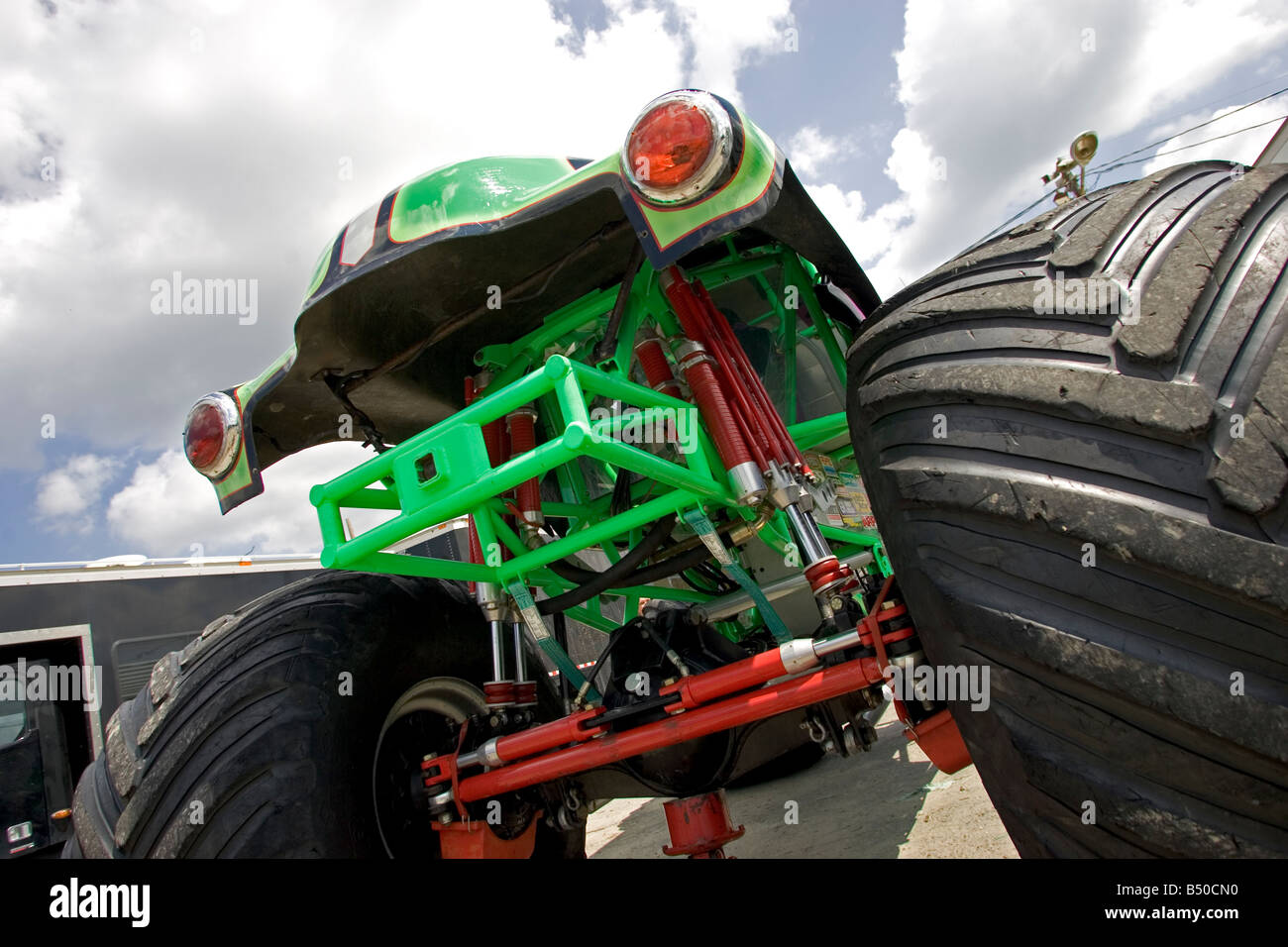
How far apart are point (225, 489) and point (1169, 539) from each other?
8.43ft

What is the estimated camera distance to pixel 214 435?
2.58m

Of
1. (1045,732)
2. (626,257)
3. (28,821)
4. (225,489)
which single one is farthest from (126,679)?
(1045,732)

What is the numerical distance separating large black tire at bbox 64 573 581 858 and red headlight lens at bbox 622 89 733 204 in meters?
1.44

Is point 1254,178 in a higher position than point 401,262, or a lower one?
lower

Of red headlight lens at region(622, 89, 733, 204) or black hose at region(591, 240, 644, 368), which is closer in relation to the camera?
red headlight lens at region(622, 89, 733, 204)

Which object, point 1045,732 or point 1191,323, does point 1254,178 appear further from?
point 1045,732

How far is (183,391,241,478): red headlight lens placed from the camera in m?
2.57

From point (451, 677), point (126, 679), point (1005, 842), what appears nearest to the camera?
point (451, 677)

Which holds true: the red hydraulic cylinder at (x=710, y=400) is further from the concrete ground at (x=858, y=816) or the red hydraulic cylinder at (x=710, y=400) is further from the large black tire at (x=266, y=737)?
the large black tire at (x=266, y=737)

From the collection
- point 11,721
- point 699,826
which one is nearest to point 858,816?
point 699,826

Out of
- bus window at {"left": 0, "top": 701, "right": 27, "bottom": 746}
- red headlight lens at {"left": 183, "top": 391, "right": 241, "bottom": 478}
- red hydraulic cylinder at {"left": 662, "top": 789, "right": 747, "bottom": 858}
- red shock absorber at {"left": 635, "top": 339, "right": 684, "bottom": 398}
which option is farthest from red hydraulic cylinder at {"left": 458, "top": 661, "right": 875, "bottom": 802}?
bus window at {"left": 0, "top": 701, "right": 27, "bottom": 746}

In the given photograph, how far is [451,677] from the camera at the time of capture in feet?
8.33

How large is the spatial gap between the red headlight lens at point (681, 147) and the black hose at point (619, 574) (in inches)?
35.7

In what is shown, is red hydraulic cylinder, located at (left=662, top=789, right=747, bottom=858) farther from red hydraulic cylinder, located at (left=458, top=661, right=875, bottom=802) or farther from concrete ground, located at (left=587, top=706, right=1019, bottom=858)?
red hydraulic cylinder, located at (left=458, top=661, right=875, bottom=802)
